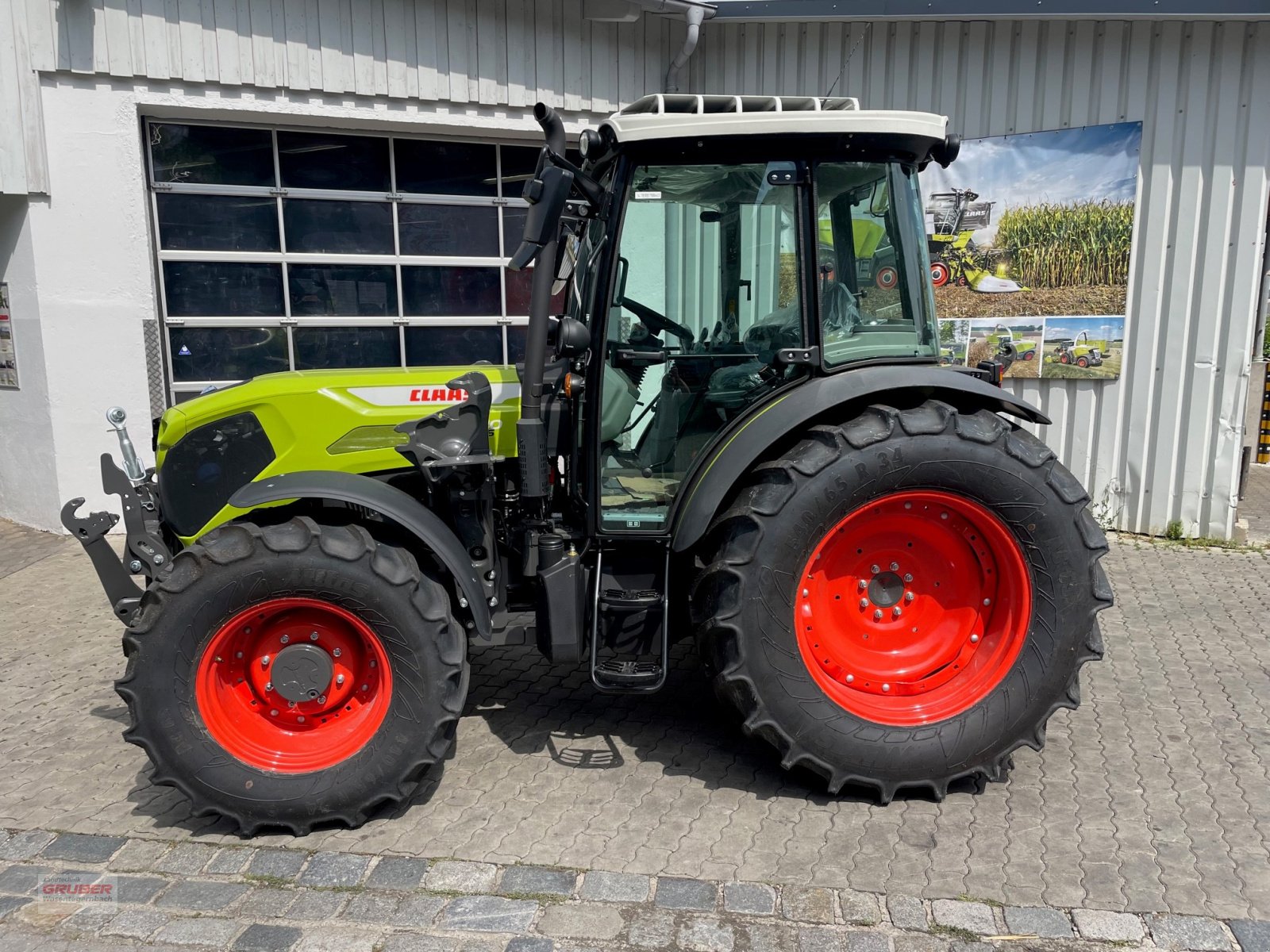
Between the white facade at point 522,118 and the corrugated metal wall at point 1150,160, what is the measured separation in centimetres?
1

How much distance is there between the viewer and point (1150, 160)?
6.44m

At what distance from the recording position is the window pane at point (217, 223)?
6727 mm

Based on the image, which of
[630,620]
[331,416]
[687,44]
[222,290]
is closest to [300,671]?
[331,416]

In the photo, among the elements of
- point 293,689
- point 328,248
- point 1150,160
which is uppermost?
point 1150,160

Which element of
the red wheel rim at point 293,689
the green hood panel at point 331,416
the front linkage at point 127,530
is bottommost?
the red wheel rim at point 293,689

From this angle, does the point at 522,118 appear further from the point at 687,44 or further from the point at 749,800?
the point at 749,800

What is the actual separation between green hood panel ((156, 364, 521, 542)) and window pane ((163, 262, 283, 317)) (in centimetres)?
369

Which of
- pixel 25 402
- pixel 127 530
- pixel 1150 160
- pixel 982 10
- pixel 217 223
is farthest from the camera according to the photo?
pixel 217 223

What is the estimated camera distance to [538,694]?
408cm

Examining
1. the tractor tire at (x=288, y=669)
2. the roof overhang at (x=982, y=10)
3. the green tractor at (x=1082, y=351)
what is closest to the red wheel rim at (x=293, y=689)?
the tractor tire at (x=288, y=669)

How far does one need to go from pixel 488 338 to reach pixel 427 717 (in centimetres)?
501

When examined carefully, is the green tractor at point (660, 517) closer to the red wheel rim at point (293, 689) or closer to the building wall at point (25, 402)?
the red wheel rim at point (293, 689)

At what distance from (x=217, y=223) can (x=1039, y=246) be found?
5.91 meters

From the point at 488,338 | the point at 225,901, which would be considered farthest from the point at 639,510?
the point at 488,338
